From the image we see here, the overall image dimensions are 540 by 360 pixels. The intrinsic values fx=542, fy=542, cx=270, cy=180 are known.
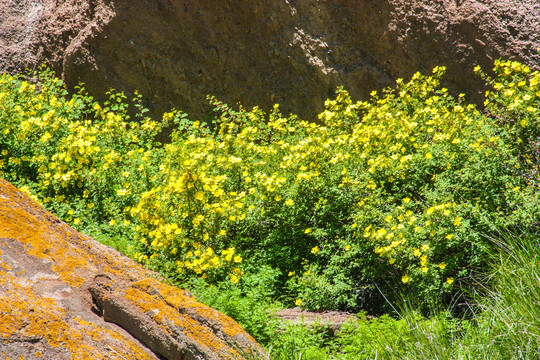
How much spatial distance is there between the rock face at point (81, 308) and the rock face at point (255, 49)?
4.57 metres

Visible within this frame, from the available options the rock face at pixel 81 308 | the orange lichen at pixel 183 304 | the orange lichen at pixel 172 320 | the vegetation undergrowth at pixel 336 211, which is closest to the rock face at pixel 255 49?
the vegetation undergrowth at pixel 336 211

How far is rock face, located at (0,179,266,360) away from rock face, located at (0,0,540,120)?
4570mm

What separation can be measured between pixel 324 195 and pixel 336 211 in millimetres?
165

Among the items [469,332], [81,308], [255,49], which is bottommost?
[469,332]

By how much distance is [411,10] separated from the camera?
680cm

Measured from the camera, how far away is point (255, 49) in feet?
23.7

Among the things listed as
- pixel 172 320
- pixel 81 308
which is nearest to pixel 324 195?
pixel 172 320

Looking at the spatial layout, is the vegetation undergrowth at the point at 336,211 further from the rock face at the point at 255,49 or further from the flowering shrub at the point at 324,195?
the rock face at the point at 255,49

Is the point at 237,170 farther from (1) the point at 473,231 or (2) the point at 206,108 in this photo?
(2) the point at 206,108

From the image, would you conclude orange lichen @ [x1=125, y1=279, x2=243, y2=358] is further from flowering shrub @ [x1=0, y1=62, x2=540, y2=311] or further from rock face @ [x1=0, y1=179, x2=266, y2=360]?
flowering shrub @ [x1=0, y1=62, x2=540, y2=311]

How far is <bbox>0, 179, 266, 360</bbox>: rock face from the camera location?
2.16 metres

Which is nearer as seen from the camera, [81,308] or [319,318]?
[81,308]

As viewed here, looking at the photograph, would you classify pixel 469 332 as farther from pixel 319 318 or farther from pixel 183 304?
pixel 183 304

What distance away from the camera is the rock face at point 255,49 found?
22.5 ft
